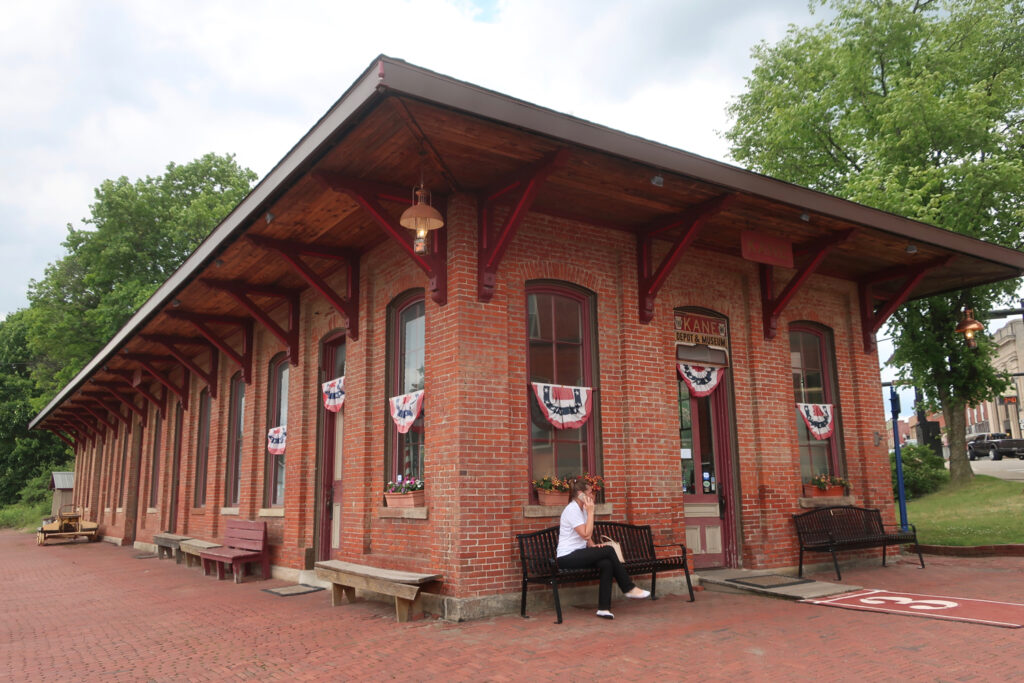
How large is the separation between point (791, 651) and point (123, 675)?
5.35m

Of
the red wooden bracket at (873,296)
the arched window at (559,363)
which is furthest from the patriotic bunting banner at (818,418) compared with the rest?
the arched window at (559,363)

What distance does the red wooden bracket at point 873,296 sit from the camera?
11.6m

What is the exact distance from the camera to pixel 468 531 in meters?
7.45

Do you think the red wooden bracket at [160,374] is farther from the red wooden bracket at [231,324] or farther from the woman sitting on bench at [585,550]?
the woman sitting on bench at [585,550]

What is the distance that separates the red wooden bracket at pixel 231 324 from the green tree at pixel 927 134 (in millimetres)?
Result: 14046

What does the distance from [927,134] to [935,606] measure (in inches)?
542

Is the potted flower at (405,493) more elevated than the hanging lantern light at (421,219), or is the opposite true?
the hanging lantern light at (421,219)

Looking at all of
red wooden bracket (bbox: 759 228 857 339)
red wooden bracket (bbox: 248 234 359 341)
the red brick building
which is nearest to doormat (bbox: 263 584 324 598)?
the red brick building

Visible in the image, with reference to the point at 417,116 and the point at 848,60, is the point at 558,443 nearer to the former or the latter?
the point at 417,116

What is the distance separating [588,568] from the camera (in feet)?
24.0

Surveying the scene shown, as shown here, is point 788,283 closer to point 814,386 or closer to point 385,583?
point 814,386

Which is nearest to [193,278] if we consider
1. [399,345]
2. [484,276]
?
[399,345]

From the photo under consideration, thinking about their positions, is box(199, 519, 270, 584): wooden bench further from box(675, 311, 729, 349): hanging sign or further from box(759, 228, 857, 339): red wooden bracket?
box(759, 228, 857, 339): red wooden bracket

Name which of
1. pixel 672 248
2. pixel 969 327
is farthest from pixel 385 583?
pixel 969 327
